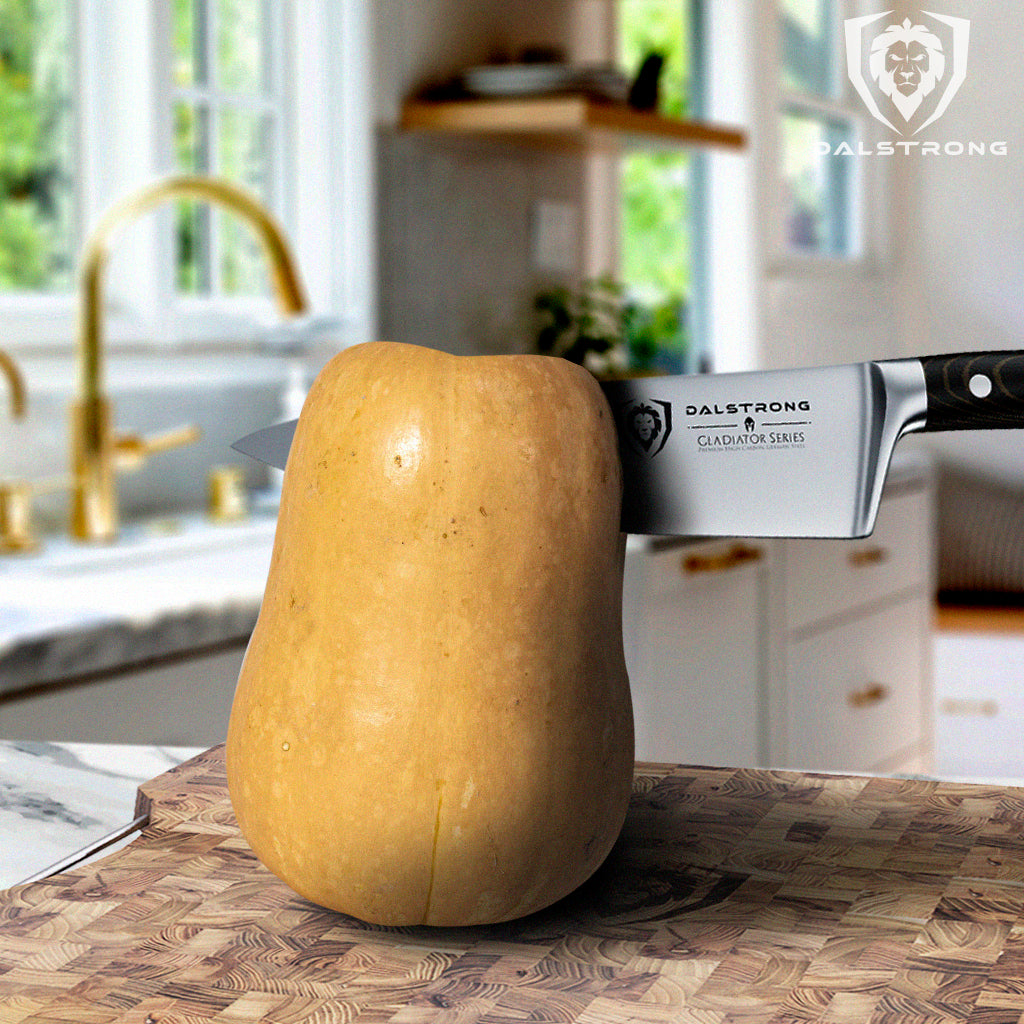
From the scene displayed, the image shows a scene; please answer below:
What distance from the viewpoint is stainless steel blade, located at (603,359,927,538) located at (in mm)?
531

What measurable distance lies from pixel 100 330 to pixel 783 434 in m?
1.31

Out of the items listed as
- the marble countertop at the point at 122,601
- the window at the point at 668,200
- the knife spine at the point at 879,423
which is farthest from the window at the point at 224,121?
the knife spine at the point at 879,423

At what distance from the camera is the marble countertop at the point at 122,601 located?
1139mm

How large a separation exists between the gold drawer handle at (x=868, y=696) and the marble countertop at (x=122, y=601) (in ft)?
4.39

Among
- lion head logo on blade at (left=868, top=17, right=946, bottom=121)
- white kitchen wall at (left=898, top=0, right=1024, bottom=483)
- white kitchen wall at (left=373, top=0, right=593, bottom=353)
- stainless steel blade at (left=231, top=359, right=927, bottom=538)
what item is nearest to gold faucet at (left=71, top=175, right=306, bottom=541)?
white kitchen wall at (left=373, top=0, right=593, bottom=353)

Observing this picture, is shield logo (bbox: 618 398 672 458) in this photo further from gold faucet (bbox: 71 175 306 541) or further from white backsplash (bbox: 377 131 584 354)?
white backsplash (bbox: 377 131 584 354)

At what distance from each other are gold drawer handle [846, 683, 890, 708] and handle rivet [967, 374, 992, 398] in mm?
2144

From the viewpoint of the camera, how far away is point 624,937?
48 centimetres

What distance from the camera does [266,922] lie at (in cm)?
49

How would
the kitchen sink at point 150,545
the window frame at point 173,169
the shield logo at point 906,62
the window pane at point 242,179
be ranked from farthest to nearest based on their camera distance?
the shield logo at point 906,62 < the window pane at point 242,179 < the window frame at point 173,169 < the kitchen sink at point 150,545

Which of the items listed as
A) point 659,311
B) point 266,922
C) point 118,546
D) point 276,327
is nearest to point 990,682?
point 659,311

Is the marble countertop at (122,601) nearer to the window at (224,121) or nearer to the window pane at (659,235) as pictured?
the window at (224,121)

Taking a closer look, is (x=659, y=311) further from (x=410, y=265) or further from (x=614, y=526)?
(x=614, y=526)

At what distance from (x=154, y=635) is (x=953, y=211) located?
2990 millimetres
